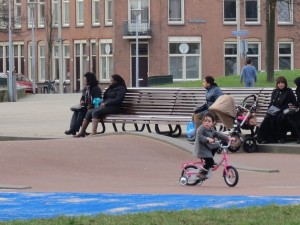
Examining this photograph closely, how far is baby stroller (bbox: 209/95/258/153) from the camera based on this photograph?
22078 millimetres

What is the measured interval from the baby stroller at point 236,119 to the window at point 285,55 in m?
51.3

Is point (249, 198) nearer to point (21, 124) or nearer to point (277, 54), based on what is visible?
point (21, 124)

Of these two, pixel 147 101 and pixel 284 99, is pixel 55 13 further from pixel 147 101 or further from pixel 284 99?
pixel 284 99

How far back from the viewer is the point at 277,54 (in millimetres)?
73000

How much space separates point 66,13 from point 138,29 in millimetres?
9942

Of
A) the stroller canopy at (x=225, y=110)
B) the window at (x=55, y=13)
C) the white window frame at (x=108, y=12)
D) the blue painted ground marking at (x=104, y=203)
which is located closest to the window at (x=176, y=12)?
the white window frame at (x=108, y=12)

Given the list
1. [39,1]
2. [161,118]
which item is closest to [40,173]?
[161,118]

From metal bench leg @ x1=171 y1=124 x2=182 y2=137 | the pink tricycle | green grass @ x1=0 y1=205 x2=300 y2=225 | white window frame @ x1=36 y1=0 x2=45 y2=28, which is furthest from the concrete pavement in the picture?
white window frame @ x1=36 y1=0 x2=45 y2=28

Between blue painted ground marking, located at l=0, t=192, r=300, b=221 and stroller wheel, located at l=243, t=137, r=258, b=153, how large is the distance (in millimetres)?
7890

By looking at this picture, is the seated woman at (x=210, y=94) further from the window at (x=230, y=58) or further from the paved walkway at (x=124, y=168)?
the window at (x=230, y=58)

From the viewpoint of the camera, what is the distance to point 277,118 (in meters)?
22.3

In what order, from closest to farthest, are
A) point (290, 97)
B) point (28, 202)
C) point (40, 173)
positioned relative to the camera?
point (28, 202)
point (40, 173)
point (290, 97)

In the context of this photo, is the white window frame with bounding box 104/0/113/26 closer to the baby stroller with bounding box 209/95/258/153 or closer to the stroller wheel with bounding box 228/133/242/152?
the baby stroller with bounding box 209/95/258/153

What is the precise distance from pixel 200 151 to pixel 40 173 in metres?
2.96
